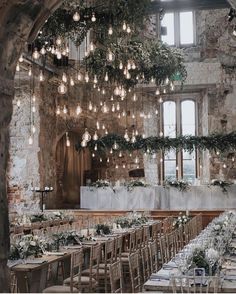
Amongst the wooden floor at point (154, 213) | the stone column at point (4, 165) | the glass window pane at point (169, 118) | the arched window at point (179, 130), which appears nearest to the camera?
the stone column at point (4, 165)

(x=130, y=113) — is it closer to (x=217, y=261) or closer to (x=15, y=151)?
(x=15, y=151)

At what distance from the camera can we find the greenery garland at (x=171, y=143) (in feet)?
55.5

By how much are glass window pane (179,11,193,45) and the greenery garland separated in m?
4.19

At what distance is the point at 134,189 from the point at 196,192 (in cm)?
176

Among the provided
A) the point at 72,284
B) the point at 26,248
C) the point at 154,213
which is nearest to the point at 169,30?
the point at 154,213

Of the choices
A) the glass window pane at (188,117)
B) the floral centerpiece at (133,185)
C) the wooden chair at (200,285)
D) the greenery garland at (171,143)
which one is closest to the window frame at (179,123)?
the glass window pane at (188,117)

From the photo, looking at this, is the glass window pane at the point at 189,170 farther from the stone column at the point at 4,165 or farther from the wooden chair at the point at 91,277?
the stone column at the point at 4,165

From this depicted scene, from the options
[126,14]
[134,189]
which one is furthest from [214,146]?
[126,14]

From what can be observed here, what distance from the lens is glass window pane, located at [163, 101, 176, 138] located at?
1975 cm

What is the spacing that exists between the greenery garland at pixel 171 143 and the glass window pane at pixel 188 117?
246cm

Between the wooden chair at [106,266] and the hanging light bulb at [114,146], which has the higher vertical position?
the hanging light bulb at [114,146]

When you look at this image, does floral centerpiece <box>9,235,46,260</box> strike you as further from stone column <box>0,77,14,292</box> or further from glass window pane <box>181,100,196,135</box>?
glass window pane <box>181,100,196,135</box>

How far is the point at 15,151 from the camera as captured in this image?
16.5 m

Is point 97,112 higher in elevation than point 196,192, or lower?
higher
